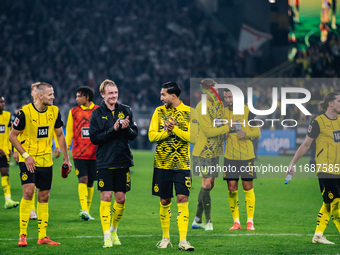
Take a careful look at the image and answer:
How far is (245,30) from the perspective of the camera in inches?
1581

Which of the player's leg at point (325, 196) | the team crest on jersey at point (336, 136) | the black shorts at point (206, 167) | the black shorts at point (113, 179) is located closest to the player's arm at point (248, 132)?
the black shorts at point (206, 167)

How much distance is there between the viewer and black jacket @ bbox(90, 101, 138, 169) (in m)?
8.52

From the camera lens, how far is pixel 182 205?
8297 mm

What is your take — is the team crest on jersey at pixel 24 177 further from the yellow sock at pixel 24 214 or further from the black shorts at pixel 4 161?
the black shorts at pixel 4 161

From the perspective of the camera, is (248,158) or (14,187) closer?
(248,158)

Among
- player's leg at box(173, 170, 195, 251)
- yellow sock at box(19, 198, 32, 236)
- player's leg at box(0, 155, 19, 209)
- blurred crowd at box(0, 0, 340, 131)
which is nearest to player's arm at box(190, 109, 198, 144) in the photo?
player's leg at box(173, 170, 195, 251)

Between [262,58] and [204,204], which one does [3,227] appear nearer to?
[204,204]

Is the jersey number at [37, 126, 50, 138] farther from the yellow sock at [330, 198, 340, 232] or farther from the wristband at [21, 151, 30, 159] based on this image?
the yellow sock at [330, 198, 340, 232]

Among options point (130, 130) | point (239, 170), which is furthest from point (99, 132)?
point (239, 170)

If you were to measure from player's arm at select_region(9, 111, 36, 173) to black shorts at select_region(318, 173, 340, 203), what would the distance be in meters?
4.10

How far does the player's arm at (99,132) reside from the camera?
8391mm

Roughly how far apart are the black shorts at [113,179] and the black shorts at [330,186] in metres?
2.80

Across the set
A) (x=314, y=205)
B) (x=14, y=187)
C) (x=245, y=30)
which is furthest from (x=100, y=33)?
(x=314, y=205)

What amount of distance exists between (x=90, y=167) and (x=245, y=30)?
30.3 m
